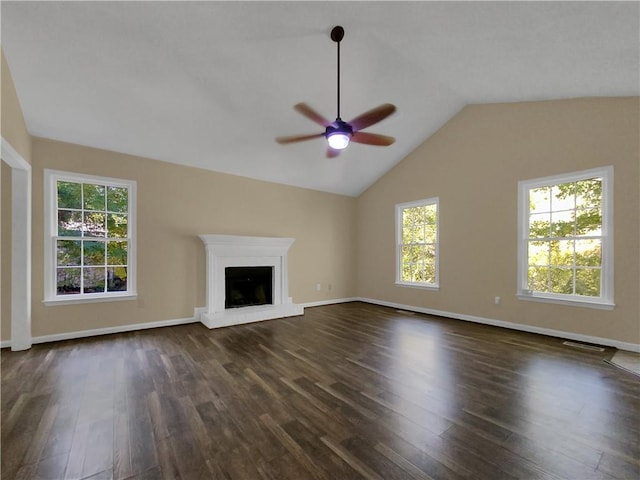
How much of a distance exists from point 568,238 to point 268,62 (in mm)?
4494

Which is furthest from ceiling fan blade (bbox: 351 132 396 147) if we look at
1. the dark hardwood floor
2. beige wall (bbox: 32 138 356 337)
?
beige wall (bbox: 32 138 356 337)

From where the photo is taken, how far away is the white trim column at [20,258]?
3357 millimetres

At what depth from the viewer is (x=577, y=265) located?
3846 millimetres

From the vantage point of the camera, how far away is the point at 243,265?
5047mm

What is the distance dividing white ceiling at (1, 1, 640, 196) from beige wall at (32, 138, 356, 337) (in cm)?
30

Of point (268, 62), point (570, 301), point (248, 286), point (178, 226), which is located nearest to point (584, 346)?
point (570, 301)

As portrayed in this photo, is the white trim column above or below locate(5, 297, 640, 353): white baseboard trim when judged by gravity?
above

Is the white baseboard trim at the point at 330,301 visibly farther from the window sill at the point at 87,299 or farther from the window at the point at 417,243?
the window sill at the point at 87,299

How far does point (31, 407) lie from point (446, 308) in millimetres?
5324

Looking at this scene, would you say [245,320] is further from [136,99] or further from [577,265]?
[577,265]

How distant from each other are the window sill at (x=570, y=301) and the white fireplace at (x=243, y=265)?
11.9 feet

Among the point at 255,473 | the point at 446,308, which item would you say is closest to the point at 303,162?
the point at 446,308

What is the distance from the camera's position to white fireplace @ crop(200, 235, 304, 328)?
183 inches

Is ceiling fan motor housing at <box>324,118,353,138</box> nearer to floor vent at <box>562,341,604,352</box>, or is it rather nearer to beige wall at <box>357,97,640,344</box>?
beige wall at <box>357,97,640,344</box>
